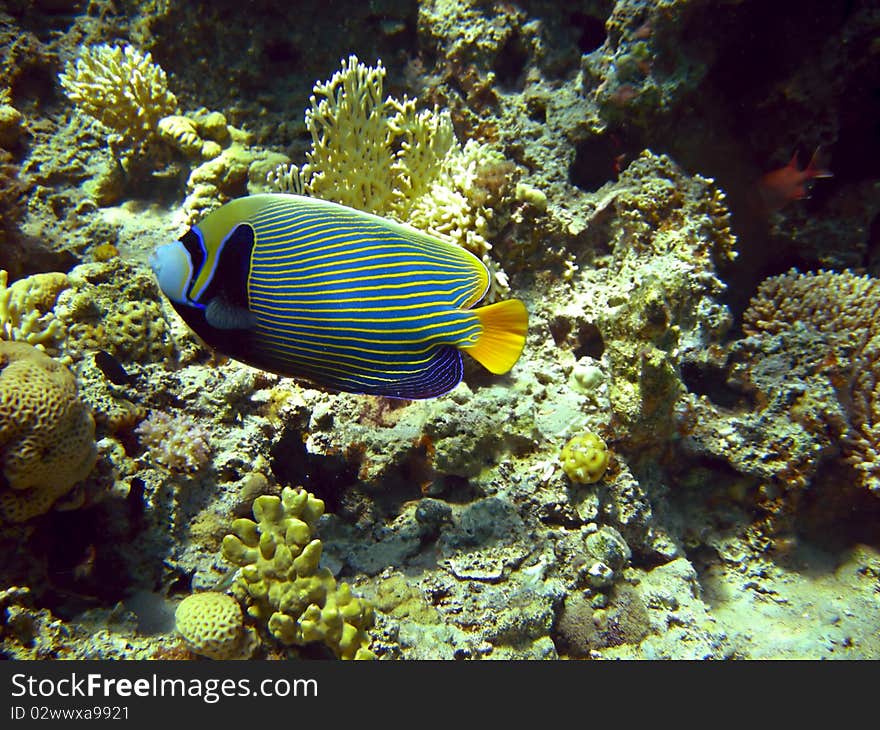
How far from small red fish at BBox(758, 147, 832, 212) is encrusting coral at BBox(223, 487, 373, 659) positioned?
15.1ft

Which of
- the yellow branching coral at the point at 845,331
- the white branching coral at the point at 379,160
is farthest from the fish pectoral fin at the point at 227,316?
the yellow branching coral at the point at 845,331

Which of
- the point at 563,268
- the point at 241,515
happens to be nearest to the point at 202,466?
the point at 241,515

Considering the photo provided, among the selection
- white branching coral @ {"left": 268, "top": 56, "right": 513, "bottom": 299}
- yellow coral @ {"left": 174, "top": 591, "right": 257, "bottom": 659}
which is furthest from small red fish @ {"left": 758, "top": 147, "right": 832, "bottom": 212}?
yellow coral @ {"left": 174, "top": 591, "right": 257, "bottom": 659}

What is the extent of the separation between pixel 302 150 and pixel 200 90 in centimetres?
143

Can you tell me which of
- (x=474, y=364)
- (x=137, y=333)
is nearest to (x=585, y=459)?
(x=474, y=364)

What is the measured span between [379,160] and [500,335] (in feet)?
9.09

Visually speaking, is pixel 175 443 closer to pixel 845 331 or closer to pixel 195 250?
pixel 195 250

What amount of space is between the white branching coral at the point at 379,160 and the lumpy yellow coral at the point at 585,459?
55.7 inches

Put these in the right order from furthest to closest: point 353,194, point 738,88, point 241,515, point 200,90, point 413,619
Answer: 1. point 200,90
2. point 738,88
3. point 353,194
4. point 241,515
5. point 413,619

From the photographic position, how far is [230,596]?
241 cm

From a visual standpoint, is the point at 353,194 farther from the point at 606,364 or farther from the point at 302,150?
the point at 606,364

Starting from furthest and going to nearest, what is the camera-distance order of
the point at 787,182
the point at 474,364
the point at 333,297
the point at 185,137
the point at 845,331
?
1. the point at 185,137
2. the point at 787,182
3. the point at 845,331
4. the point at 474,364
5. the point at 333,297

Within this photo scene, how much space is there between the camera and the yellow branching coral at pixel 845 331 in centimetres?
381

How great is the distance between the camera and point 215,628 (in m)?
2.25
